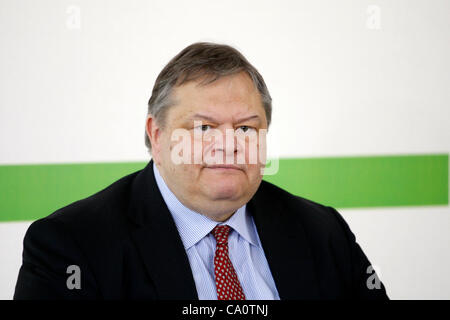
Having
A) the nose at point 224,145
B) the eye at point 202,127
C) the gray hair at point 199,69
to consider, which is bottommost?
the nose at point 224,145

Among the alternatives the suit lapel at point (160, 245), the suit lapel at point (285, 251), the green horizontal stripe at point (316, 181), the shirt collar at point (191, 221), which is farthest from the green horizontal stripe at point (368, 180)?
the suit lapel at point (160, 245)

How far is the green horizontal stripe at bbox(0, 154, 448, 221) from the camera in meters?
2.70

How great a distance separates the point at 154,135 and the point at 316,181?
1672 mm

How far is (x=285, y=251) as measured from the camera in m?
1.60

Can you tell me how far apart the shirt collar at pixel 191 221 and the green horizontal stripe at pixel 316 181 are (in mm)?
1214

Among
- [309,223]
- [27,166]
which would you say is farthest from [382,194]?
[27,166]

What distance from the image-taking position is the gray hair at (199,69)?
1.45m

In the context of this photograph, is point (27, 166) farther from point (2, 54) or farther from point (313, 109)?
point (313, 109)

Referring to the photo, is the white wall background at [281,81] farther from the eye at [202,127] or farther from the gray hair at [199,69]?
the eye at [202,127]

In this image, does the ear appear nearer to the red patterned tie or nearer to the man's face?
the man's face

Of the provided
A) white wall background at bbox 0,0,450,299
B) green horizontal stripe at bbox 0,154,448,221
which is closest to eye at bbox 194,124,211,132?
white wall background at bbox 0,0,450,299
